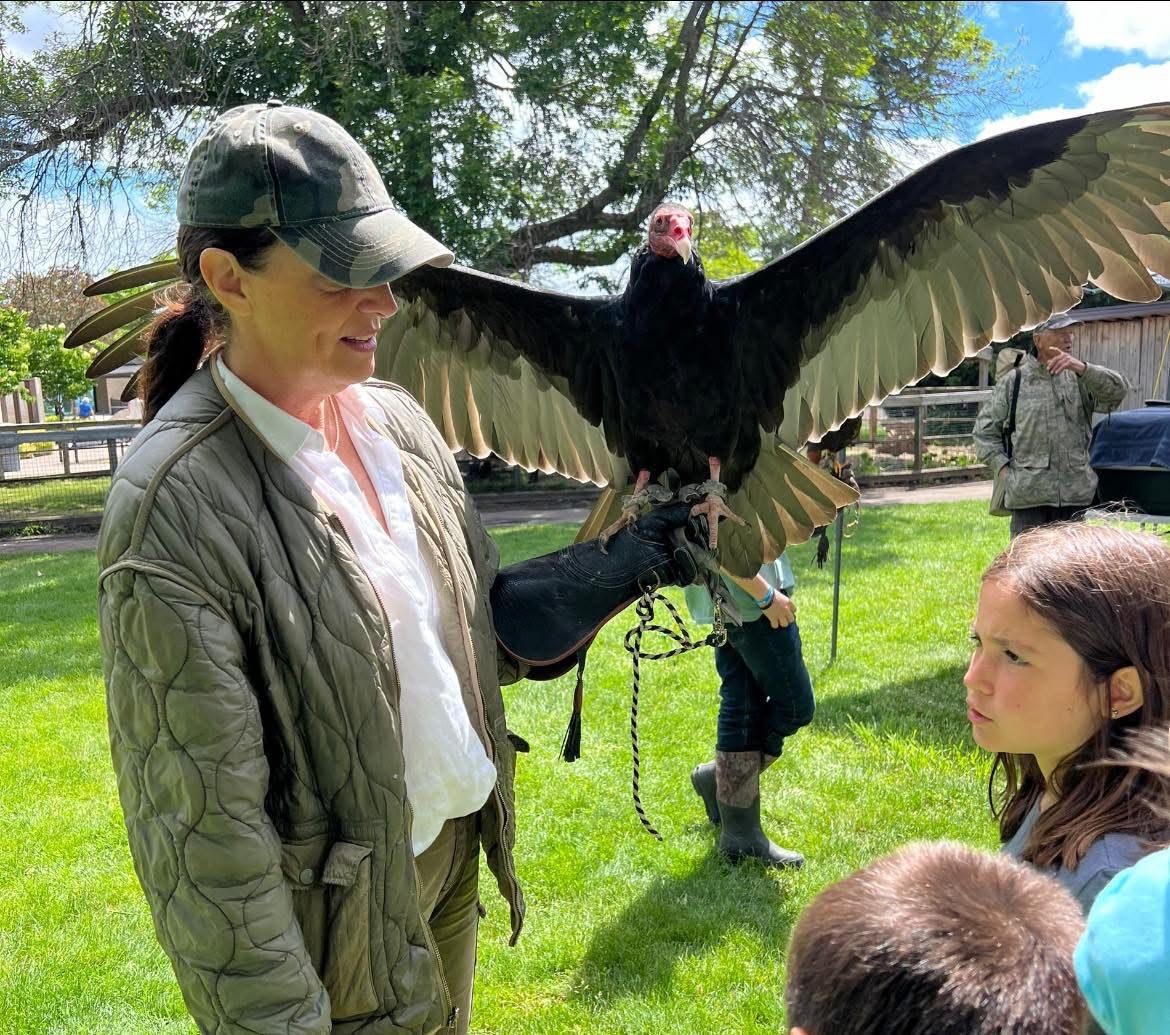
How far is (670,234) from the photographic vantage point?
2.70 meters

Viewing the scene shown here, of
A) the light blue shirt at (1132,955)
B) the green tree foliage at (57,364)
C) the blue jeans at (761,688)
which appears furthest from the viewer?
the green tree foliage at (57,364)

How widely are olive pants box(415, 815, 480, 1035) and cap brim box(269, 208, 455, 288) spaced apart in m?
0.83

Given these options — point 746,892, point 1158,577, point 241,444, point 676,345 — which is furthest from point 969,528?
point 241,444

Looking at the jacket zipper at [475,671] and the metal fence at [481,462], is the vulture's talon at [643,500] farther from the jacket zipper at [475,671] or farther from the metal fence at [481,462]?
the metal fence at [481,462]

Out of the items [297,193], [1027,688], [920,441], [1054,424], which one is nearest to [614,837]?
[1027,688]

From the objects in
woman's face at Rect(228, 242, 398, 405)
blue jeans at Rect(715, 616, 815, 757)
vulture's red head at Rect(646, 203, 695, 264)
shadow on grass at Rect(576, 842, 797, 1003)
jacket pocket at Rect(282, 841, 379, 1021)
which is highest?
vulture's red head at Rect(646, 203, 695, 264)

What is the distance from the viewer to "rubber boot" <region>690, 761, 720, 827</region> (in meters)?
3.78

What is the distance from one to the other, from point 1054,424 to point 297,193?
5.35m

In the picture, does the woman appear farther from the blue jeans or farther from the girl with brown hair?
the blue jeans

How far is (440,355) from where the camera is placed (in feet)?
10.3

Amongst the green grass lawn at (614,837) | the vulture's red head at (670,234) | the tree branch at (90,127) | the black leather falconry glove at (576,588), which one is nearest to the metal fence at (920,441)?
the green grass lawn at (614,837)

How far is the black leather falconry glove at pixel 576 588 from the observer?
177 cm

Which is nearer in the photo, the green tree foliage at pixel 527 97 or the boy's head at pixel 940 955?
the boy's head at pixel 940 955

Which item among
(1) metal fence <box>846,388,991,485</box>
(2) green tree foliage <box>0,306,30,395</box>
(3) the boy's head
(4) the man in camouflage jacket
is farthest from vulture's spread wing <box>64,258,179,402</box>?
(2) green tree foliage <box>0,306,30,395</box>
